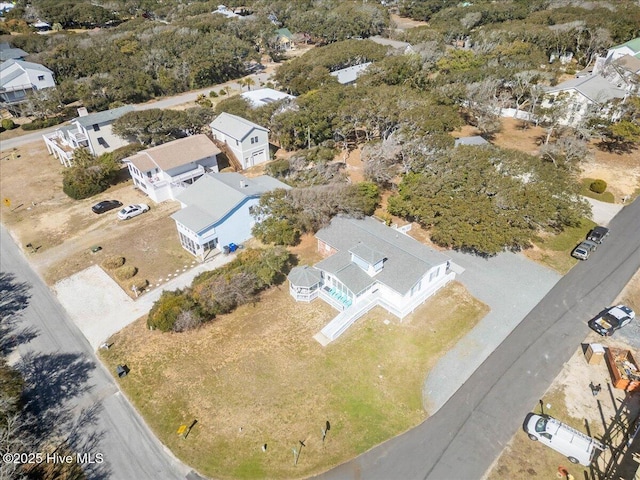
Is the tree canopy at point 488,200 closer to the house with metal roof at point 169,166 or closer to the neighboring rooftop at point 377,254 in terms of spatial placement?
the neighboring rooftop at point 377,254

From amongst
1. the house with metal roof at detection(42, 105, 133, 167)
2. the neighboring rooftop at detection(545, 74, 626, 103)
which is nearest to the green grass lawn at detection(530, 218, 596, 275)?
the neighboring rooftop at detection(545, 74, 626, 103)

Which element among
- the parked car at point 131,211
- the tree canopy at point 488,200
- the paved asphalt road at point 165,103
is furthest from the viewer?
the paved asphalt road at point 165,103

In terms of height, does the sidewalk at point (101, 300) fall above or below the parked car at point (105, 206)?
above

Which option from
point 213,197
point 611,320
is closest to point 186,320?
point 213,197

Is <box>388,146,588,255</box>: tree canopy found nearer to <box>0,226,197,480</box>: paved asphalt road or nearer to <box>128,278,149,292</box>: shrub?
<box>128,278,149,292</box>: shrub

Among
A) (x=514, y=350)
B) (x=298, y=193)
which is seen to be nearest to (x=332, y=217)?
(x=298, y=193)

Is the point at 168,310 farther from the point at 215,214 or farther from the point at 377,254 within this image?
the point at 377,254

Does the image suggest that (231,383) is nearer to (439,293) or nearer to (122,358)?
(122,358)

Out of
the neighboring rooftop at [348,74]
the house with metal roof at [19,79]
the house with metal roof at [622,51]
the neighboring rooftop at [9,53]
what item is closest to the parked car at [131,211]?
the neighboring rooftop at [348,74]
